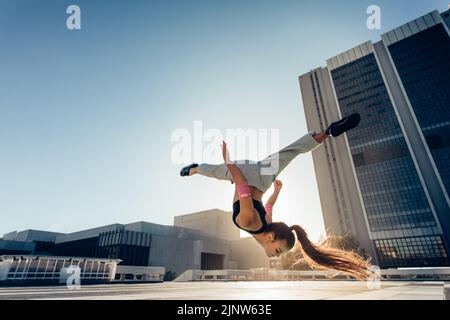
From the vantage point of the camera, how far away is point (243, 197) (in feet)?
11.1

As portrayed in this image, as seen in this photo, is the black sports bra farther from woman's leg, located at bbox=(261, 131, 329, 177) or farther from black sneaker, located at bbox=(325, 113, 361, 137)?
black sneaker, located at bbox=(325, 113, 361, 137)

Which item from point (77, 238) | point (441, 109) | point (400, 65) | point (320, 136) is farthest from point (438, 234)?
point (77, 238)

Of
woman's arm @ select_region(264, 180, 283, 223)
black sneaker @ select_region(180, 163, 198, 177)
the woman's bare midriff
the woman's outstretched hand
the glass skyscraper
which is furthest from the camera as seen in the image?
the glass skyscraper

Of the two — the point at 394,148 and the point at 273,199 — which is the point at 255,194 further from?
the point at 394,148

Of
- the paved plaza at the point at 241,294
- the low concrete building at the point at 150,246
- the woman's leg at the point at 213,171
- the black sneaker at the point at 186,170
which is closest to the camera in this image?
the woman's leg at the point at 213,171

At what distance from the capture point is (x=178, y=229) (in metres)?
54.6

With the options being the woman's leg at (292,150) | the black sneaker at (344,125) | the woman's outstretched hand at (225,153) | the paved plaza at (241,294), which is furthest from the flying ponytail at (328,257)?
the paved plaza at (241,294)

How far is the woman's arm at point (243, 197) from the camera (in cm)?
338

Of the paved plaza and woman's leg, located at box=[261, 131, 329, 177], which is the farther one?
the paved plaza

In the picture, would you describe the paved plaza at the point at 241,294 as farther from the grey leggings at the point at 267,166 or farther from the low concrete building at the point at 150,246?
the low concrete building at the point at 150,246

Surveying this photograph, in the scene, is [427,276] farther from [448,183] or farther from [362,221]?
[448,183]

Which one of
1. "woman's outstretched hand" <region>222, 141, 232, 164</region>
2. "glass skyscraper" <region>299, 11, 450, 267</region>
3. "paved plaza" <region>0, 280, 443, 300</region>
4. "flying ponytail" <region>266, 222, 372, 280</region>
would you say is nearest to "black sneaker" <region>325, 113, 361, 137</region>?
"flying ponytail" <region>266, 222, 372, 280</region>

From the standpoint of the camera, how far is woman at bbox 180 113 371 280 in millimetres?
3467

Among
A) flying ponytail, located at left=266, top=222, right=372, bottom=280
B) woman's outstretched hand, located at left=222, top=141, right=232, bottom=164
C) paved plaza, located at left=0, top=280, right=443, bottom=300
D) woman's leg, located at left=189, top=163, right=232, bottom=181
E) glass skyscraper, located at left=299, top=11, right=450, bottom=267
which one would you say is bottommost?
paved plaza, located at left=0, top=280, right=443, bottom=300
